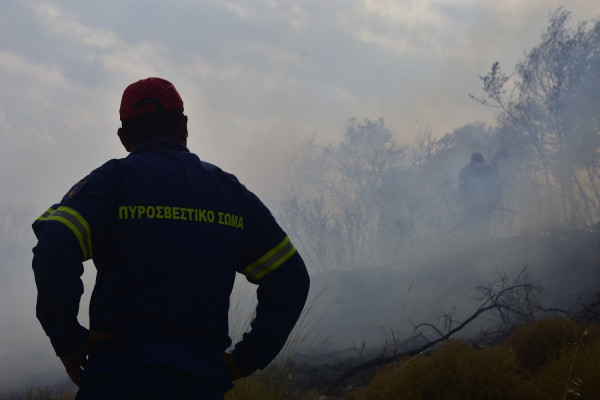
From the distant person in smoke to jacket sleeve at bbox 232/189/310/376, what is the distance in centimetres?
1208

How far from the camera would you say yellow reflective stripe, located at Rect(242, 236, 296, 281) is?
192 cm

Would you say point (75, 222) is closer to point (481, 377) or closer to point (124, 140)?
point (124, 140)

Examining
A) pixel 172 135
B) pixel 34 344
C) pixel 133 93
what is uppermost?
pixel 34 344

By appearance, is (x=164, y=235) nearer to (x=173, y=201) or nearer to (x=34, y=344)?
(x=173, y=201)

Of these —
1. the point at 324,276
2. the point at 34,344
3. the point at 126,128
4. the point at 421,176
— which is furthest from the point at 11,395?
the point at 421,176

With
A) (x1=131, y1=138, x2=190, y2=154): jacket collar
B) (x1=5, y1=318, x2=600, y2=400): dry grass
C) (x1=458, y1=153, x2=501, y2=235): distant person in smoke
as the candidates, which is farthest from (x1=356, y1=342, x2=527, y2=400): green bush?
(x1=458, y1=153, x2=501, y2=235): distant person in smoke

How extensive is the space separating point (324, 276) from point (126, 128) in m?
15.3

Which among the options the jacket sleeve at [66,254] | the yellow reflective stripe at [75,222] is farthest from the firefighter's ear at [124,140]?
the yellow reflective stripe at [75,222]

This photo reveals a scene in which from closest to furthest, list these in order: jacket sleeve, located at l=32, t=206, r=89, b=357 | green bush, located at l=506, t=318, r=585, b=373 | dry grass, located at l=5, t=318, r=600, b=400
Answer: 1. jacket sleeve, located at l=32, t=206, r=89, b=357
2. dry grass, located at l=5, t=318, r=600, b=400
3. green bush, located at l=506, t=318, r=585, b=373

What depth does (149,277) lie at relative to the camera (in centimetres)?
160

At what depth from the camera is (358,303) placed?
44.2 feet

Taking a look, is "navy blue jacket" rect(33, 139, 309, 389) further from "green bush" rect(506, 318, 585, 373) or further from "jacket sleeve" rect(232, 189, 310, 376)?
"green bush" rect(506, 318, 585, 373)

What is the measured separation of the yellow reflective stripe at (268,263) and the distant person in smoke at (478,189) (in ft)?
39.7

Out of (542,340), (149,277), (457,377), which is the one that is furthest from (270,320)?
(542,340)
